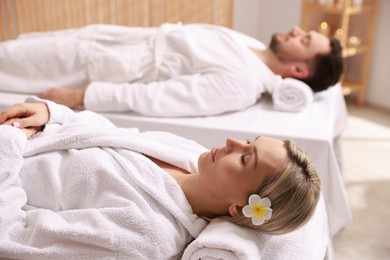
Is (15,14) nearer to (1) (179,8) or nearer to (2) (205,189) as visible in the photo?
(1) (179,8)

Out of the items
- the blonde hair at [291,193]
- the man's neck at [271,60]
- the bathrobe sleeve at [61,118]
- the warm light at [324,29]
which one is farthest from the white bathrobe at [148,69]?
the warm light at [324,29]

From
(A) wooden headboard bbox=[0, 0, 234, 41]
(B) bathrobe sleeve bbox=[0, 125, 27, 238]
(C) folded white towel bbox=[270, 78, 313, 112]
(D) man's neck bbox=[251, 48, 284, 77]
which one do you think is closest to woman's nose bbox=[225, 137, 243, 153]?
(B) bathrobe sleeve bbox=[0, 125, 27, 238]

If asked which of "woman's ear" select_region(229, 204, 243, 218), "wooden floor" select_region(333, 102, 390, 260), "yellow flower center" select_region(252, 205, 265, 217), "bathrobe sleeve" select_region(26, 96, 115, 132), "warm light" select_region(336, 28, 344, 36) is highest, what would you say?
"bathrobe sleeve" select_region(26, 96, 115, 132)

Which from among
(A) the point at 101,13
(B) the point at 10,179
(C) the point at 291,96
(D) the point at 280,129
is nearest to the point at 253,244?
(B) the point at 10,179

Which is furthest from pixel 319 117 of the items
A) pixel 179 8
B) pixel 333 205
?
pixel 179 8

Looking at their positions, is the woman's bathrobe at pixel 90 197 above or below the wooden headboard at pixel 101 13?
below

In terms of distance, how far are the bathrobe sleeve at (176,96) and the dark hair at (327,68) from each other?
38 cm

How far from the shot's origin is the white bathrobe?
197cm

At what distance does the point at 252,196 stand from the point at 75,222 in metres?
0.41

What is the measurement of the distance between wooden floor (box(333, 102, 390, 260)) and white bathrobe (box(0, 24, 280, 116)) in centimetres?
75

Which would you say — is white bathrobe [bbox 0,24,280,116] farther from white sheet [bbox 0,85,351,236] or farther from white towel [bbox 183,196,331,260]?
white towel [bbox 183,196,331,260]

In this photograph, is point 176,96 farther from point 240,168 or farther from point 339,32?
point 339,32

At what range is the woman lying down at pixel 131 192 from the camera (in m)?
1.05

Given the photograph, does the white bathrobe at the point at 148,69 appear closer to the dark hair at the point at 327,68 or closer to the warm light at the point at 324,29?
the dark hair at the point at 327,68
